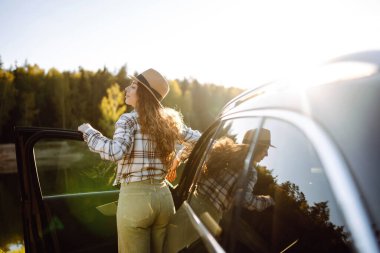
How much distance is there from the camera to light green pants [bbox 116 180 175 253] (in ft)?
7.91

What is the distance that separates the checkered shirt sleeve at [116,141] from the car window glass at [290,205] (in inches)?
48.5

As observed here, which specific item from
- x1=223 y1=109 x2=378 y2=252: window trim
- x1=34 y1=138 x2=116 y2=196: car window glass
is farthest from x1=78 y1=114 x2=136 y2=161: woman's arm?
x1=34 y1=138 x2=116 y2=196: car window glass

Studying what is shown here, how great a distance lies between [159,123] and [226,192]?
3.76 ft

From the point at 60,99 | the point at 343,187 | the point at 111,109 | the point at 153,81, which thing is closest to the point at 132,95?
the point at 153,81

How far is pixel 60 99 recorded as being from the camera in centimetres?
6206

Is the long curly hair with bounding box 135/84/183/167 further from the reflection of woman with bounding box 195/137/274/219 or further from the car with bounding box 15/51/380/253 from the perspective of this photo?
the reflection of woman with bounding box 195/137/274/219

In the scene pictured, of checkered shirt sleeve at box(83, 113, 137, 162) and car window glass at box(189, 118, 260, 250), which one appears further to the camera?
checkered shirt sleeve at box(83, 113, 137, 162)

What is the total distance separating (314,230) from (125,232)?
166 centimetres

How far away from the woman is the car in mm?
204

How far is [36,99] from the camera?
60719 mm

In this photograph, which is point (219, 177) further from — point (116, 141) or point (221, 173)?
point (116, 141)

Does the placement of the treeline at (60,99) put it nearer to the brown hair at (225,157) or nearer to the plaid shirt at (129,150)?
the plaid shirt at (129,150)

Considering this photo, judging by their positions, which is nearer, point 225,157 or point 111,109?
point 225,157

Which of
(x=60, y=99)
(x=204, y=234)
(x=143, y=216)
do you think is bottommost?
(x=143, y=216)
